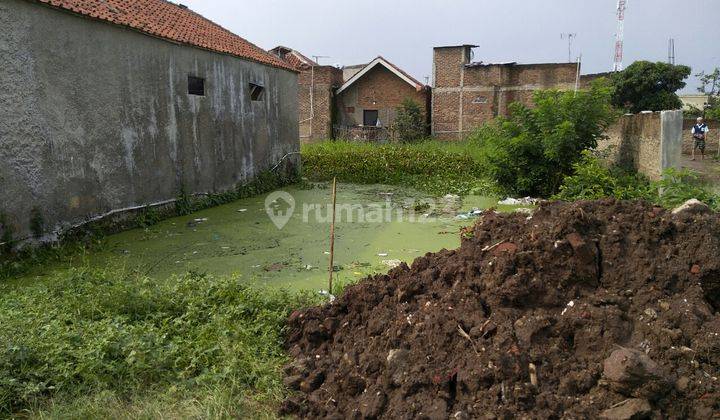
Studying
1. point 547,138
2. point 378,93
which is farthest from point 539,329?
point 378,93

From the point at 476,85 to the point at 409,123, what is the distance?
378cm

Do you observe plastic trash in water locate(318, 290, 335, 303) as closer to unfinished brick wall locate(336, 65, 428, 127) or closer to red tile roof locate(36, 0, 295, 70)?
red tile roof locate(36, 0, 295, 70)

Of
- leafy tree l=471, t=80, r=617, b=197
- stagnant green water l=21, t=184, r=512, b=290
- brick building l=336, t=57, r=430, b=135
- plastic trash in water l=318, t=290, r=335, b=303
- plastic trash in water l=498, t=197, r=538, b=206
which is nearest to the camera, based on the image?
plastic trash in water l=318, t=290, r=335, b=303

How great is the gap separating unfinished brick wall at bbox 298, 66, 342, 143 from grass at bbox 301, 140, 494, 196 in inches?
418

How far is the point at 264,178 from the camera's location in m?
13.3

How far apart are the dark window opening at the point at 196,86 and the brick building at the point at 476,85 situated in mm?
17102

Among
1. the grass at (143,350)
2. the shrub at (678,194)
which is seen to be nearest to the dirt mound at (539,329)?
the grass at (143,350)

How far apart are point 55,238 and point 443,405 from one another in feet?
20.5

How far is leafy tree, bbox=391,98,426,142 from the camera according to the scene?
25.2m

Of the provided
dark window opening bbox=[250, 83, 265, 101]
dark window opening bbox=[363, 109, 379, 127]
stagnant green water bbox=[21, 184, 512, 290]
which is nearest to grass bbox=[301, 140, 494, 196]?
dark window opening bbox=[250, 83, 265, 101]

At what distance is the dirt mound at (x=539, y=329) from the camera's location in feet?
9.32

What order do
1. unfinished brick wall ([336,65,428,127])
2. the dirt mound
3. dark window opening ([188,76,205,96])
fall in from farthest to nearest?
unfinished brick wall ([336,65,428,127]) < dark window opening ([188,76,205,96]) < the dirt mound

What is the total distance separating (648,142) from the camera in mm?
9195

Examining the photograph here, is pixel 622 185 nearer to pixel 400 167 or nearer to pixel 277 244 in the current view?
pixel 277 244
